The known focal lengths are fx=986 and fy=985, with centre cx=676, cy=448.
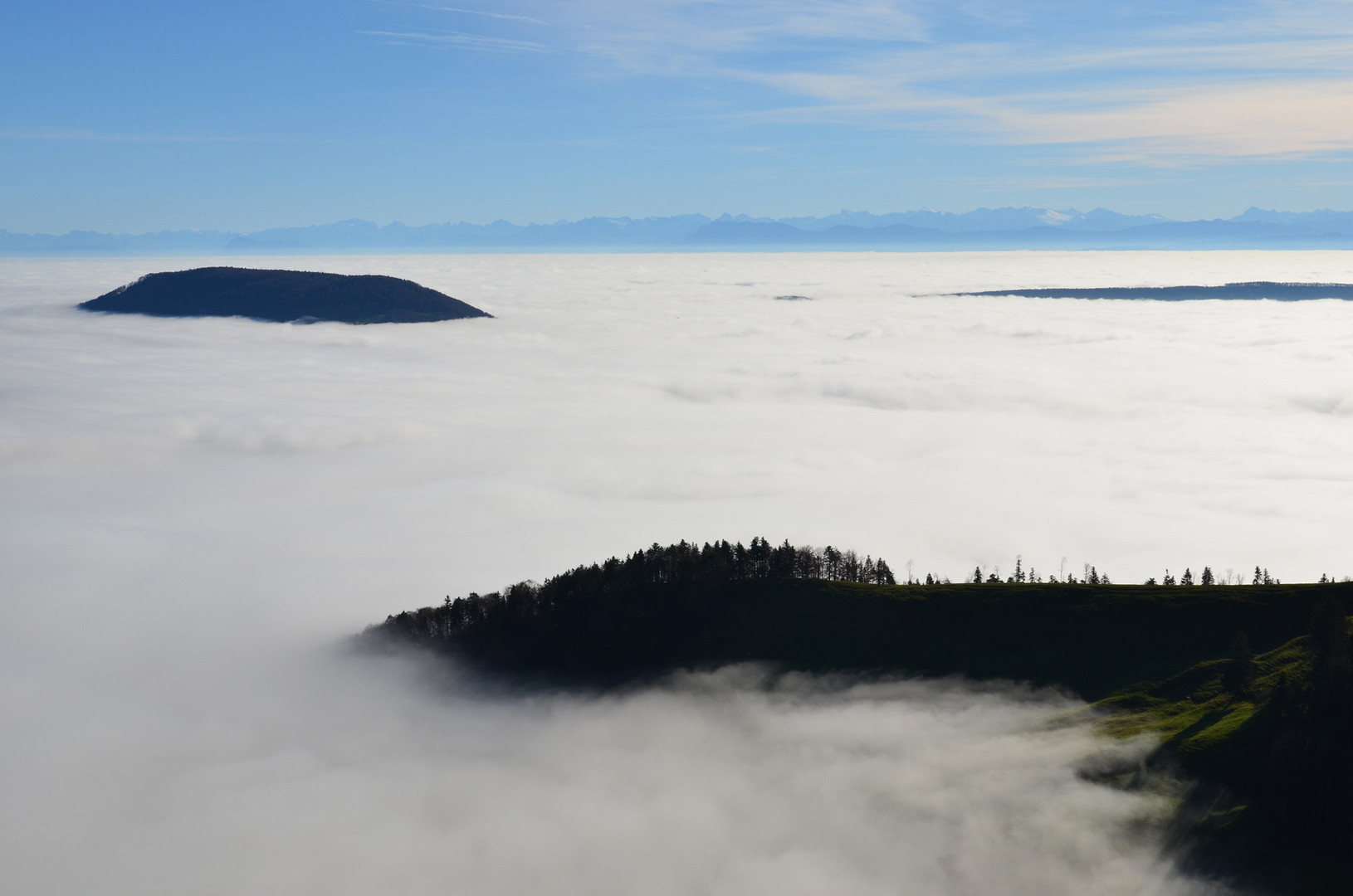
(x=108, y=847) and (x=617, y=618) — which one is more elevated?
(x=617, y=618)

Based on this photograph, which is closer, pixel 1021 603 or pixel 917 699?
pixel 917 699

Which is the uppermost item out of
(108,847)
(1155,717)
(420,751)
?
(1155,717)

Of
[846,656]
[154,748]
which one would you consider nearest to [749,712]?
[846,656]

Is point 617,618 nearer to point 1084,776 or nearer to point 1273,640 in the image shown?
point 1084,776

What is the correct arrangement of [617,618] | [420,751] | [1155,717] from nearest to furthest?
1. [1155,717]
2. [420,751]
3. [617,618]

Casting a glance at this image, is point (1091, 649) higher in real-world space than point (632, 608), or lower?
higher

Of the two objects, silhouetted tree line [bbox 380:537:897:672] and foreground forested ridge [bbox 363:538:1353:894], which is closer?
foreground forested ridge [bbox 363:538:1353:894]

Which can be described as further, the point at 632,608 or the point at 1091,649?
the point at 632,608

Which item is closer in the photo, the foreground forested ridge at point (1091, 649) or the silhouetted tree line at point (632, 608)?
the foreground forested ridge at point (1091, 649)
